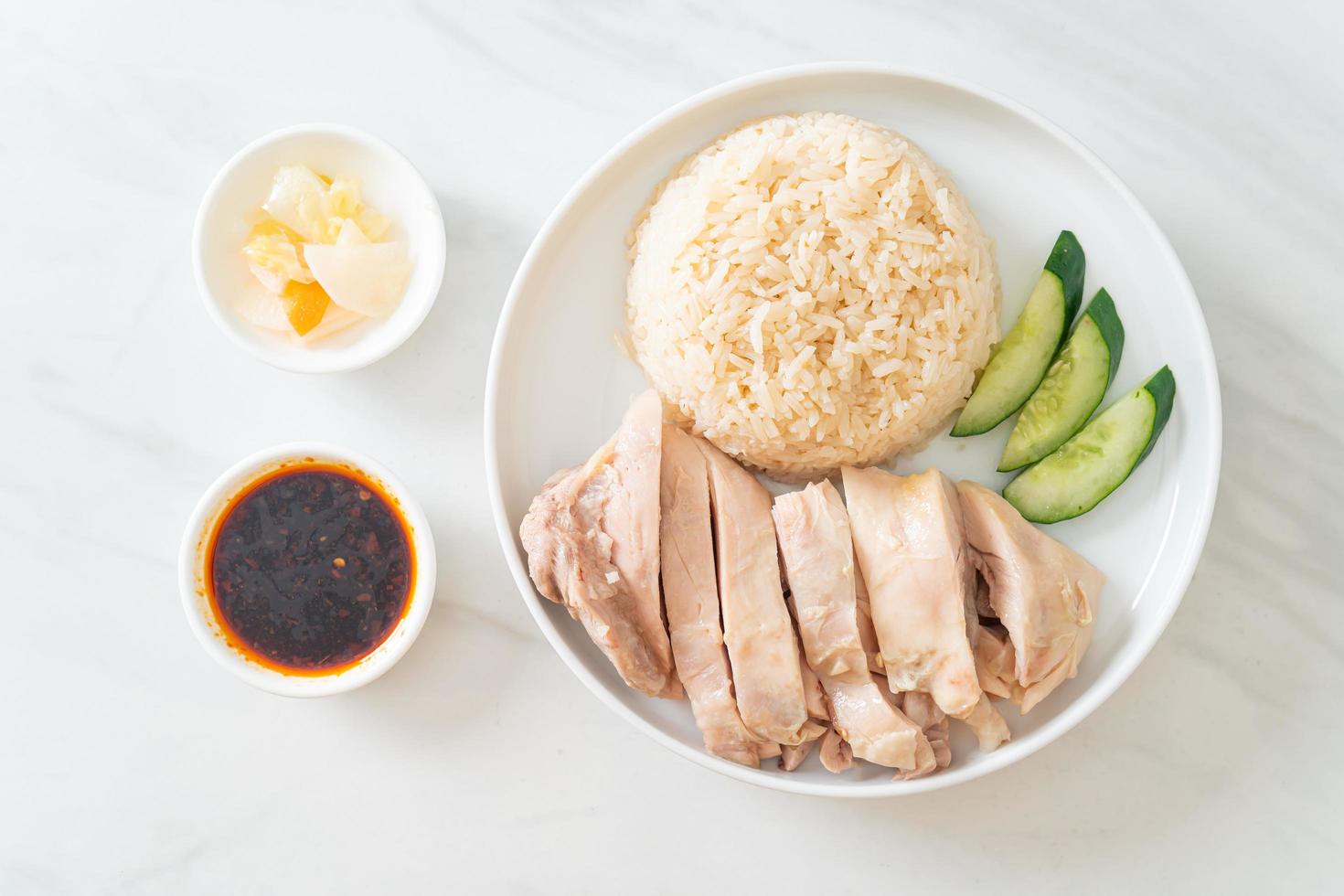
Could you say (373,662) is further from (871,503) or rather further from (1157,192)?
(1157,192)

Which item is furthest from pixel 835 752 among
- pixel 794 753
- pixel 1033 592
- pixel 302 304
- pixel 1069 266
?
pixel 302 304

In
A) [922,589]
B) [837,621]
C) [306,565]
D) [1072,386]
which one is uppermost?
[1072,386]

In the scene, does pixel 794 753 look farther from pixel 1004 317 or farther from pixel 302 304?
pixel 302 304

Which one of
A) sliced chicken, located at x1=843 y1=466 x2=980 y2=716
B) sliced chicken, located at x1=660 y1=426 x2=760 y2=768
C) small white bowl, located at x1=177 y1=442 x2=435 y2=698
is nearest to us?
sliced chicken, located at x1=843 y1=466 x2=980 y2=716

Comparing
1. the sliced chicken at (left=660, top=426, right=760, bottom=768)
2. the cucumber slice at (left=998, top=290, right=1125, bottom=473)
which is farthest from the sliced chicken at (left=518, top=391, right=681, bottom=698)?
the cucumber slice at (left=998, top=290, right=1125, bottom=473)

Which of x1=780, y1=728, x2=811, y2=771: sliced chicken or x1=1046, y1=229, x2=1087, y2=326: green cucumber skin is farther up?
x1=1046, y1=229, x2=1087, y2=326: green cucumber skin

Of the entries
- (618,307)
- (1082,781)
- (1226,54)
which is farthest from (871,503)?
(1226,54)

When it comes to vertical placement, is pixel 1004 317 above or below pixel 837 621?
above

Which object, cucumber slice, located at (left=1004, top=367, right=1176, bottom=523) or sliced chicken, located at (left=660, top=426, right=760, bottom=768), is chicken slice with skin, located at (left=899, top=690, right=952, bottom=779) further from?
cucumber slice, located at (left=1004, top=367, right=1176, bottom=523)
